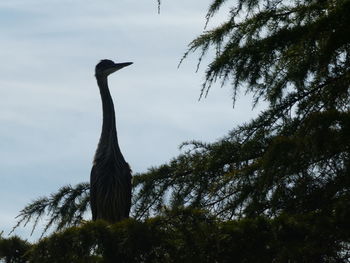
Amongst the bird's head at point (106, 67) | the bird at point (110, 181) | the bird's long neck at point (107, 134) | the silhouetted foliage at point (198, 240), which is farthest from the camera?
the bird's head at point (106, 67)

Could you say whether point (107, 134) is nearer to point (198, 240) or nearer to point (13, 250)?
point (13, 250)

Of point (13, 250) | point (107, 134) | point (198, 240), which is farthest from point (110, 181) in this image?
point (198, 240)

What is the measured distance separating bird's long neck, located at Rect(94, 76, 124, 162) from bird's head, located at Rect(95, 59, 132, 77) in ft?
0.79

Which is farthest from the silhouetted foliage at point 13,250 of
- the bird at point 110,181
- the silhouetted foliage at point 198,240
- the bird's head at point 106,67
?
the bird's head at point 106,67

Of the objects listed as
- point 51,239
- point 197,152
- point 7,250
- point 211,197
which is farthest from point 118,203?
point 51,239

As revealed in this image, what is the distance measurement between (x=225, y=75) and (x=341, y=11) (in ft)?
4.16

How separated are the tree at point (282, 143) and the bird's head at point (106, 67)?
8.71 feet

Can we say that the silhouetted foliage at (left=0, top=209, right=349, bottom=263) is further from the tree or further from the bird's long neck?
the bird's long neck

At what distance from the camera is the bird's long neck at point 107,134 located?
8.30 m

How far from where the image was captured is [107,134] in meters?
8.53

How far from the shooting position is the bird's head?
963cm

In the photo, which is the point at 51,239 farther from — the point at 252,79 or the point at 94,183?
the point at 94,183

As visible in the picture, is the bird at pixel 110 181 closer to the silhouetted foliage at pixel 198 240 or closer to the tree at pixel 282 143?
the tree at pixel 282 143

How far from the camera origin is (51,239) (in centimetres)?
456
